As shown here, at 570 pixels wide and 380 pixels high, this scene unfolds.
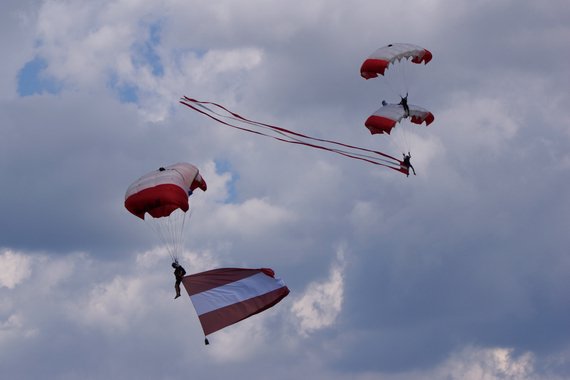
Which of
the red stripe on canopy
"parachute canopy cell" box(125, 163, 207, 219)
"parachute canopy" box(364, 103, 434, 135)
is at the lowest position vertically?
the red stripe on canopy

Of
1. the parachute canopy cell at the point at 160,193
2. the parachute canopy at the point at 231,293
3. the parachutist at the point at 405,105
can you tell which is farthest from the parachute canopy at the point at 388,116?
the parachute canopy cell at the point at 160,193

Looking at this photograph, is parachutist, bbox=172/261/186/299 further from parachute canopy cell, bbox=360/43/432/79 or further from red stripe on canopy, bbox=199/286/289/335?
parachute canopy cell, bbox=360/43/432/79

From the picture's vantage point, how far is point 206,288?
67.8m

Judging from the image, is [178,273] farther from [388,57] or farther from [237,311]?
[388,57]

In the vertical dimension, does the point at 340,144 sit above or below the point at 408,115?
below

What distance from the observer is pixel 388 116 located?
74688mm

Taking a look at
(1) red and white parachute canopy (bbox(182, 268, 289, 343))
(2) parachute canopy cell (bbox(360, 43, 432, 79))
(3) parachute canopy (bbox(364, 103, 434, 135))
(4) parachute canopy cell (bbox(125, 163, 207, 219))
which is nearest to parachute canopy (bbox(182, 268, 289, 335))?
(1) red and white parachute canopy (bbox(182, 268, 289, 343))

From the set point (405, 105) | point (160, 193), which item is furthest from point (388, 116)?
point (160, 193)

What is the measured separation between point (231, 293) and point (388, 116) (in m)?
15.7

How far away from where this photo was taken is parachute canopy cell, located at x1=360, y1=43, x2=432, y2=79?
72562mm

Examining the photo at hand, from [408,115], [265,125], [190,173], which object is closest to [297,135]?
[265,125]

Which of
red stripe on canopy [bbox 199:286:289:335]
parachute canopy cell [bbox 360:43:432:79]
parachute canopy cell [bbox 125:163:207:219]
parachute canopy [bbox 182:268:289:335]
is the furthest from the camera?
parachute canopy cell [bbox 360:43:432:79]

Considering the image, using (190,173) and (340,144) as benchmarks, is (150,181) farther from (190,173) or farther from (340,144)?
(340,144)

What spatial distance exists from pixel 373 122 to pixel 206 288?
15.7 meters
